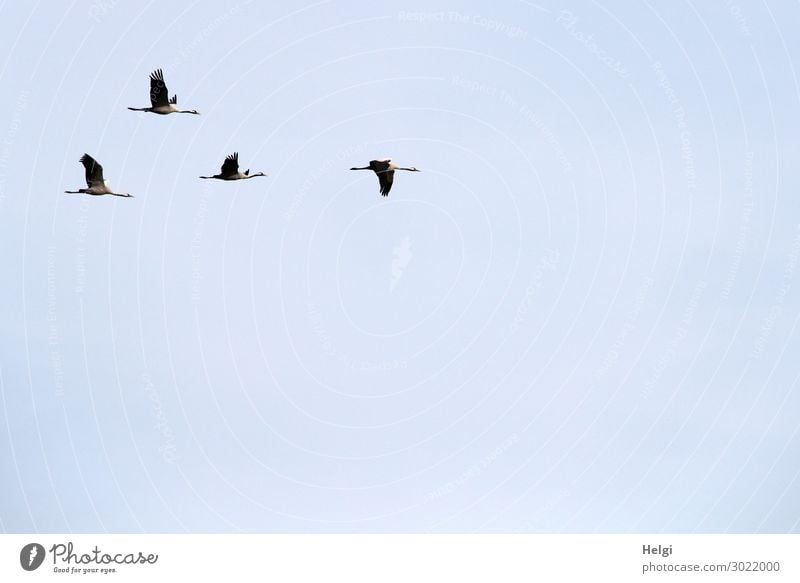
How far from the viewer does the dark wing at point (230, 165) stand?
9225 cm

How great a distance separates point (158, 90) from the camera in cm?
8794

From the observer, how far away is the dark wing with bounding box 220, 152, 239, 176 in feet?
303

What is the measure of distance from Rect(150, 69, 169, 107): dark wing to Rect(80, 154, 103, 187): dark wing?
4446 mm

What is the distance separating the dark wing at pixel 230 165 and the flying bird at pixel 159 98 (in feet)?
13.0

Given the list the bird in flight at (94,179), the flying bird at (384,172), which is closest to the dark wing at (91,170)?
the bird in flight at (94,179)

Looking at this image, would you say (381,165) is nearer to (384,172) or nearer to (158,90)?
(384,172)
